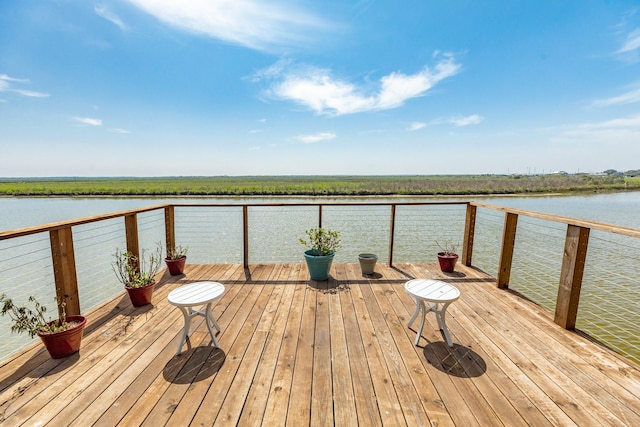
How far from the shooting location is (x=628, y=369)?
1.90 m

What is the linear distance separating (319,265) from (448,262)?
1.98m

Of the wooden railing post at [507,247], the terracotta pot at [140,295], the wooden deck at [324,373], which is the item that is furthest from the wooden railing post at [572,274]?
the terracotta pot at [140,295]

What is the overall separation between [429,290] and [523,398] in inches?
33.8

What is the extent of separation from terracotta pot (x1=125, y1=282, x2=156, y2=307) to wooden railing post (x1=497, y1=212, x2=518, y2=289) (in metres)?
4.25

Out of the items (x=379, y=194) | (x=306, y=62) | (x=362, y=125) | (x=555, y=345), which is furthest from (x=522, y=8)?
(x=379, y=194)

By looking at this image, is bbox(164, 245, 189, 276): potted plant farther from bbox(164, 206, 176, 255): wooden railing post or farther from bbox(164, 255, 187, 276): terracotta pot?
bbox(164, 206, 176, 255): wooden railing post

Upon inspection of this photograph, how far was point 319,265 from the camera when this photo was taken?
11.9 feet

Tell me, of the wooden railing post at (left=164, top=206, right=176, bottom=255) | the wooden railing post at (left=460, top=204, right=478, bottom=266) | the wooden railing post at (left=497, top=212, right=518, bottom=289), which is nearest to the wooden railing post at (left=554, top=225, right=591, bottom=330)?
the wooden railing post at (left=497, top=212, right=518, bottom=289)

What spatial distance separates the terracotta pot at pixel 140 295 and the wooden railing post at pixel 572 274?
164 inches

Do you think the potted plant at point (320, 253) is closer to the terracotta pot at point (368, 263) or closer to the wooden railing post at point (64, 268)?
the terracotta pot at point (368, 263)

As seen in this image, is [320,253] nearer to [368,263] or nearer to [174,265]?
[368,263]

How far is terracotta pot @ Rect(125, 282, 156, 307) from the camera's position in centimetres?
286

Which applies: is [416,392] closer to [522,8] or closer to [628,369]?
[628,369]

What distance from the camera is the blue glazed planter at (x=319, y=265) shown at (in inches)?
142
